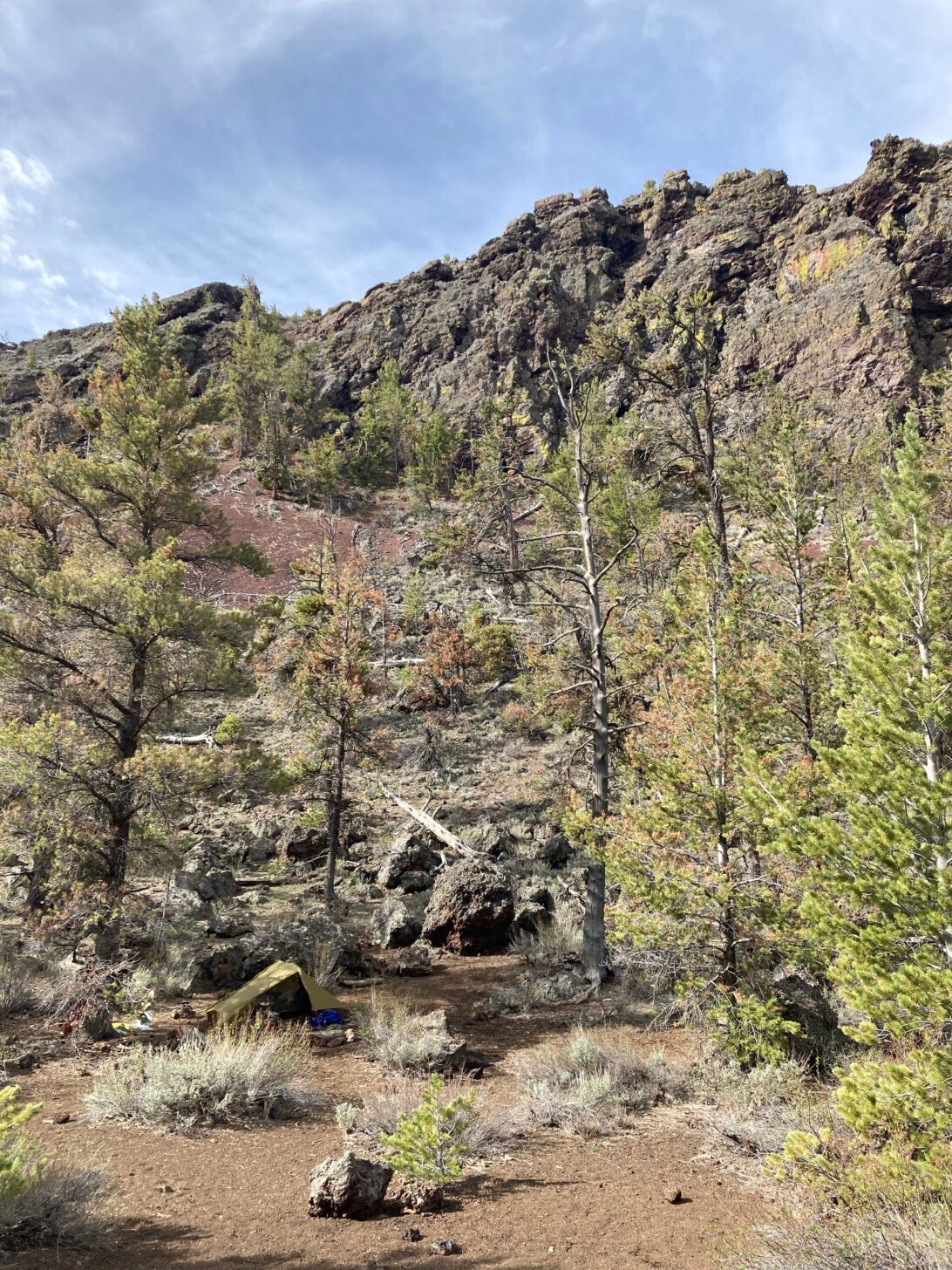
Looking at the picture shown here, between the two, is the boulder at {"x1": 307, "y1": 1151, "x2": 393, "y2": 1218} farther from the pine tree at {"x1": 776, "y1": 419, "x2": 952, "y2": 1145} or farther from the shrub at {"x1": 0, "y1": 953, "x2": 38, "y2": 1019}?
the shrub at {"x1": 0, "y1": 953, "x2": 38, "y2": 1019}

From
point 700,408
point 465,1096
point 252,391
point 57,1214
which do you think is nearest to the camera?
point 57,1214

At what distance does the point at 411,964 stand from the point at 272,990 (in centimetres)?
342

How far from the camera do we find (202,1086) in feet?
23.1

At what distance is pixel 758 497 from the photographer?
14.8 m

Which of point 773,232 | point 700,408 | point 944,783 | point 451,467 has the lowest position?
point 944,783

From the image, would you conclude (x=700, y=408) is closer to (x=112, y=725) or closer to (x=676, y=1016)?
(x=676, y=1016)

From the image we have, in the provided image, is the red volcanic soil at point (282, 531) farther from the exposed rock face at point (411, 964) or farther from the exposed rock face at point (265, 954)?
the exposed rock face at point (411, 964)

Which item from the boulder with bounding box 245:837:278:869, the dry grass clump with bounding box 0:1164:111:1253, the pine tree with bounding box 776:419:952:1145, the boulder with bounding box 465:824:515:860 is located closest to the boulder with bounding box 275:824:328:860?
the boulder with bounding box 245:837:278:869

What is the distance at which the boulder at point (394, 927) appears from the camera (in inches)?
579

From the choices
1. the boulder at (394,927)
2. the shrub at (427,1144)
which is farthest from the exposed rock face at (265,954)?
the shrub at (427,1144)

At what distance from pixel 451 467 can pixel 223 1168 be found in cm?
6542

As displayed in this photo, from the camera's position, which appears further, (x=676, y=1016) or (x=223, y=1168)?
(x=676, y=1016)

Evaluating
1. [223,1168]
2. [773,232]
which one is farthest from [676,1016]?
[773,232]

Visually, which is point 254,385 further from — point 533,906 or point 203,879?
point 533,906
